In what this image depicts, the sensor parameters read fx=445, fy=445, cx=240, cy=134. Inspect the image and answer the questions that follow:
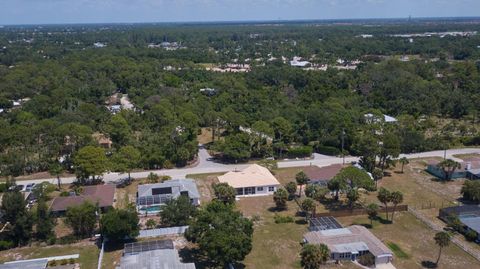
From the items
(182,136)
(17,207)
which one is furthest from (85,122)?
(17,207)

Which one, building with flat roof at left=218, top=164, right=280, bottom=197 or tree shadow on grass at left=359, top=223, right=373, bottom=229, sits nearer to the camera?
tree shadow on grass at left=359, top=223, right=373, bottom=229

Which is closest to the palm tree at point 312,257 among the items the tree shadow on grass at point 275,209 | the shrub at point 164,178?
the tree shadow on grass at point 275,209

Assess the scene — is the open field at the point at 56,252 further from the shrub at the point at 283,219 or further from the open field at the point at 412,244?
the open field at the point at 412,244

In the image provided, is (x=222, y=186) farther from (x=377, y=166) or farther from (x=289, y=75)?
(x=289, y=75)

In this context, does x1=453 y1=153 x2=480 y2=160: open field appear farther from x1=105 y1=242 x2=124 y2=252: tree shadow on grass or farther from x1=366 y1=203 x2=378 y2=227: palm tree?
x1=105 y1=242 x2=124 y2=252: tree shadow on grass

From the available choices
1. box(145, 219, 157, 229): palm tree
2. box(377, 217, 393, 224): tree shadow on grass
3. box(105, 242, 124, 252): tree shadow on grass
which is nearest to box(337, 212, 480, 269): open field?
box(377, 217, 393, 224): tree shadow on grass

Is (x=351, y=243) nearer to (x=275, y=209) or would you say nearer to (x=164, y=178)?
(x=275, y=209)

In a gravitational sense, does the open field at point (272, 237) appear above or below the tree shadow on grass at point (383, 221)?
above
